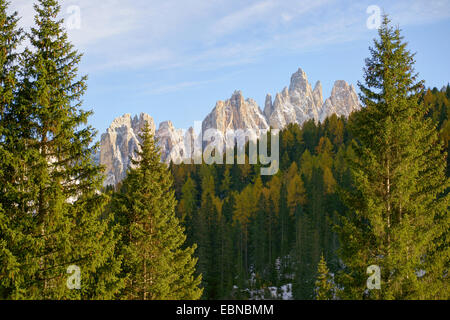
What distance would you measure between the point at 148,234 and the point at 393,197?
10.9 meters

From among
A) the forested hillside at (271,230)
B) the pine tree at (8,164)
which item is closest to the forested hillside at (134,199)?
the pine tree at (8,164)

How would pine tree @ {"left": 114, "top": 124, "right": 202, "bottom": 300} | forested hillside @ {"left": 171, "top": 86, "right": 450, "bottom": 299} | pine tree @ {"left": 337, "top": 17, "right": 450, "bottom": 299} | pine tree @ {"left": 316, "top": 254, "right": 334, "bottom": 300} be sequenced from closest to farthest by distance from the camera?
1. pine tree @ {"left": 337, "top": 17, "right": 450, "bottom": 299}
2. pine tree @ {"left": 316, "top": 254, "right": 334, "bottom": 300}
3. pine tree @ {"left": 114, "top": 124, "right": 202, "bottom": 300}
4. forested hillside @ {"left": 171, "top": 86, "right": 450, "bottom": 299}

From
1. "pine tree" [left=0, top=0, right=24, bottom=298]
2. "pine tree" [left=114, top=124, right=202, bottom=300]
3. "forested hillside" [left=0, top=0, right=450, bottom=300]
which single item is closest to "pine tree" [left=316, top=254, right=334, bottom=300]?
"forested hillside" [left=0, top=0, right=450, bottom=300]

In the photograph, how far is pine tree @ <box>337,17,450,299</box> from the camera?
1256 centimetres

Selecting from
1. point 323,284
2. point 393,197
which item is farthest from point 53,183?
point 323,284

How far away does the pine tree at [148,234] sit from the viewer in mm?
17984

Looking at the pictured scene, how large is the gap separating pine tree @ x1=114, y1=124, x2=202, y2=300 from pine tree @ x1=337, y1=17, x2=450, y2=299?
880cm

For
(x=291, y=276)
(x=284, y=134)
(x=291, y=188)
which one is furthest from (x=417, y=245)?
(x=284, y=134)

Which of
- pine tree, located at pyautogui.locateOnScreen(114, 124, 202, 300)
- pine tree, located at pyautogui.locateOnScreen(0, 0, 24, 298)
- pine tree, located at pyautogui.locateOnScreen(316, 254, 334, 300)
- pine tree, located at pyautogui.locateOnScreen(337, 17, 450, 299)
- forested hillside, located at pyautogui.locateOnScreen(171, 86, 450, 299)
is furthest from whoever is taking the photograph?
forested hillside, located at pyautogui.locateOnScreen(171, 86, 450, 299)

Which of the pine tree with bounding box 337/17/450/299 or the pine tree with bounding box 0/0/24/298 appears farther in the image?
the pine tree with bounding box 337/17/450/299

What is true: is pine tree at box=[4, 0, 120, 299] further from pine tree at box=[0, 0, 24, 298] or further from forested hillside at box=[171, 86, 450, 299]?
forested hillside at box=[171, 86, 450, 299]

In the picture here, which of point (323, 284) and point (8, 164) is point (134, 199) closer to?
point (8, 164)

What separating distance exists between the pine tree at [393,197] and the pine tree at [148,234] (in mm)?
8803

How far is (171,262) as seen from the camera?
2039 centimetres
